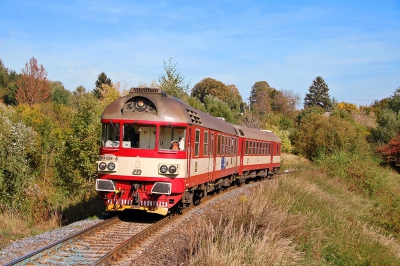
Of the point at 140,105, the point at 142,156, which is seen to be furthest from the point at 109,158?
the point at 140,105

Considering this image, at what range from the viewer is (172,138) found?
1141 cm

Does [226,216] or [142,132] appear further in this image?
[142,132]

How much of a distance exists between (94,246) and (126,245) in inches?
26.9

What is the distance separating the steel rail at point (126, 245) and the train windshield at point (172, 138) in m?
1.88

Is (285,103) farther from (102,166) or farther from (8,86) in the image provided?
(102,166)

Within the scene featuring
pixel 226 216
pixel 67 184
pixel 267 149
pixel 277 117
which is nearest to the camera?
pixel 226 216

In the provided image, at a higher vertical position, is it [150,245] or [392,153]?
[392,153]

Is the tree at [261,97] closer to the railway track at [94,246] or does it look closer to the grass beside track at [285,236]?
the grass beside track at [285,236]

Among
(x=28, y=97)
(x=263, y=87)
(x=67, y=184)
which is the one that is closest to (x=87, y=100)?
(x=67, y=184)

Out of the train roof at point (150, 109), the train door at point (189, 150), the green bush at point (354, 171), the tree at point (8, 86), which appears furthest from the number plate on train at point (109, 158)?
the tree at point (8, 86)

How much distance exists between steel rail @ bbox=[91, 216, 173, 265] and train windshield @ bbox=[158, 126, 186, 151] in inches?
73.9

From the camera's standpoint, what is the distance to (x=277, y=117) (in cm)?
6256

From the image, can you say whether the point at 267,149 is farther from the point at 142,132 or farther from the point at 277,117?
the point at 277,117

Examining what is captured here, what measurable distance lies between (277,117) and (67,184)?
44.6 metres
